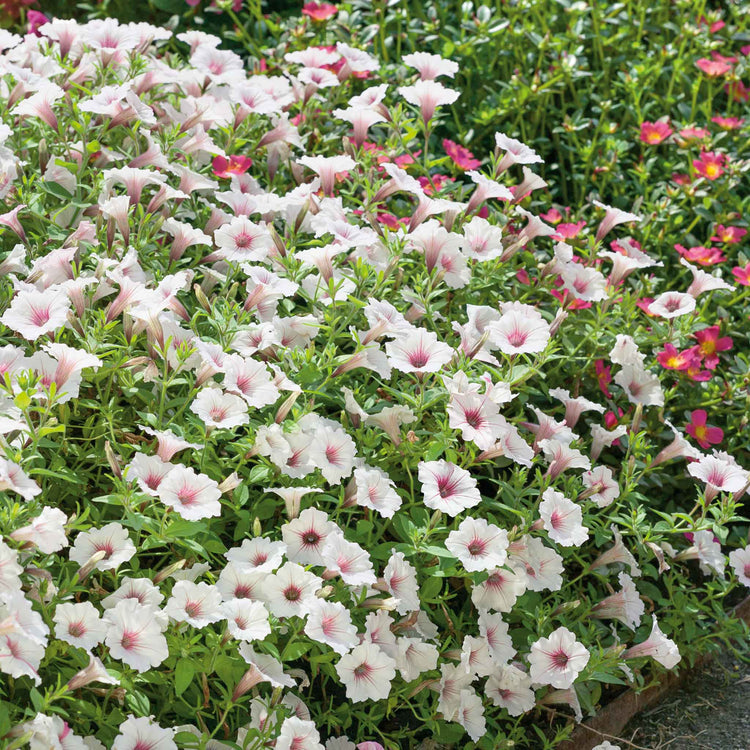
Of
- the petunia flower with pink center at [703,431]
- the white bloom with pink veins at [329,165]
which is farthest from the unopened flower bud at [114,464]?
the petunia flower with pink center at [703,431]

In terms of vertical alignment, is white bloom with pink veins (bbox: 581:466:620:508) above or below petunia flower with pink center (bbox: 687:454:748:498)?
below

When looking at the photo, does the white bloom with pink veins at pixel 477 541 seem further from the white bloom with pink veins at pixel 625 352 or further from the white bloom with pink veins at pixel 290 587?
the white bloom with pink veins at pixel 625 352

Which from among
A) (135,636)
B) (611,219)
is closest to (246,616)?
(135,636)

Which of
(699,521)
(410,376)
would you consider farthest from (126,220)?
(699,521)

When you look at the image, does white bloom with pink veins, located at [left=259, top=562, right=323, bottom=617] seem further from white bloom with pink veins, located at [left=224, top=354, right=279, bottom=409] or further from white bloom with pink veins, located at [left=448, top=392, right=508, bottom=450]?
white bloom with pink veins, located at [left=448, top=392, right=508, bottom=450]

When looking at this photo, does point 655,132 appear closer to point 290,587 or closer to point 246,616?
point 290,587

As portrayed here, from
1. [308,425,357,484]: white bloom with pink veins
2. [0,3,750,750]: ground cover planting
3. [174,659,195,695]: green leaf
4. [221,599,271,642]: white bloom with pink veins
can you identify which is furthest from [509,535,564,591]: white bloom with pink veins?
[174,659,195,695]: green leaf

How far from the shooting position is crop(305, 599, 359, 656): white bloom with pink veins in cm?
206

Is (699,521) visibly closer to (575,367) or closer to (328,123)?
(575,367)

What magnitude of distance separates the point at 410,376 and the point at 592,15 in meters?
2.33

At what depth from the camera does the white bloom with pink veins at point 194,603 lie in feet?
6.61

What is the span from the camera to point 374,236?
2703 millimetres

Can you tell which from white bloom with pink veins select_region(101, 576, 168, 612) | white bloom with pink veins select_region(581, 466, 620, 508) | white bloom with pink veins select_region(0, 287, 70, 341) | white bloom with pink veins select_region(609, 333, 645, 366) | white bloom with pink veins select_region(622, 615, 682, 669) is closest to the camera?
white bloom with pink veins select_region(101, 576, 168, 612)

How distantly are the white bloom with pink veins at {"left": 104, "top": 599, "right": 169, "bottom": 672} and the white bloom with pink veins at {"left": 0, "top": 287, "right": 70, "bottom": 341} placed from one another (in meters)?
0.63
